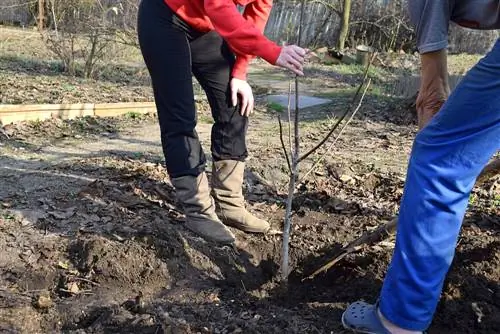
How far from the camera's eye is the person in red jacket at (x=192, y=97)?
330 cm

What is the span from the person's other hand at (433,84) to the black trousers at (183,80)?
124 cm

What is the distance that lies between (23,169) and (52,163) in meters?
0.28

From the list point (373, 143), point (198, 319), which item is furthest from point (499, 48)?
point (373, 143)

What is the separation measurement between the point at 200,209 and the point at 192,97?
2.05ft

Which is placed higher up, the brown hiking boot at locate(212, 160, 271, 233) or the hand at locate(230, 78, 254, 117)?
the hand at locate(230, 78, 254, 117)

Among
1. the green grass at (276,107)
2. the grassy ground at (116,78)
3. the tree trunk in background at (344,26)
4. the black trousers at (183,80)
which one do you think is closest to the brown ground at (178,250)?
the black trousers at (183,80)

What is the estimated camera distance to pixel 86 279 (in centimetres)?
303

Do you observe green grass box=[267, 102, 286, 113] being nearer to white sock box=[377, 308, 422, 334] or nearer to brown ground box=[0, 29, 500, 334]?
brown ground box=[0, 29, 500, 334]

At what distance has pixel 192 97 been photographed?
11.2ft

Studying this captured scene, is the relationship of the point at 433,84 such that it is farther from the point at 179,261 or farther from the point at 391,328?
the point at 179,261

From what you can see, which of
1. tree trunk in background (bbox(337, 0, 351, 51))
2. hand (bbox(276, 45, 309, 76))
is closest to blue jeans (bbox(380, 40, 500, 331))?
hand (bbox(276, 45, 309, 76))

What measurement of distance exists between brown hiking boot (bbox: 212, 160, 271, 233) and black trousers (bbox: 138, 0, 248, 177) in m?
0.09

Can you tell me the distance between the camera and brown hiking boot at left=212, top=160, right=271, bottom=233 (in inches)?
147

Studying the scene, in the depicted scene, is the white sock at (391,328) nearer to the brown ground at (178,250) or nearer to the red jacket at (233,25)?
the brown ground at (178,250)
